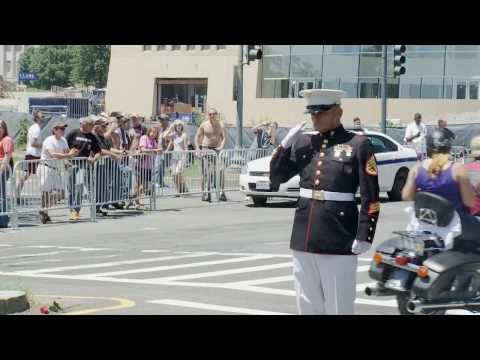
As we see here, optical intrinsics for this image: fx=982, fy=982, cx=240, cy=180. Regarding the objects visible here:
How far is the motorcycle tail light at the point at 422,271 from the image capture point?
8023mm

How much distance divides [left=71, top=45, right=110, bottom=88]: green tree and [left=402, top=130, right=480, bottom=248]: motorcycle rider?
391 feet

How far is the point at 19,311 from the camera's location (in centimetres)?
928

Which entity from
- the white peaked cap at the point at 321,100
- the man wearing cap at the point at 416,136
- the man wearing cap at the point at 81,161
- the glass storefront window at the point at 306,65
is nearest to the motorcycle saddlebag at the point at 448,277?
the white peaked cap at the point at 321,100

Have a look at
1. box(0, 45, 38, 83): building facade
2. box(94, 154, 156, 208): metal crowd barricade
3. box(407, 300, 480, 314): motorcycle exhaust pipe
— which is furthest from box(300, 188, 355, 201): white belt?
box(0, 45, 38, 83): building facade

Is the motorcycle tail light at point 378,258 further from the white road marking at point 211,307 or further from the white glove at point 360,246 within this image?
the white glove at point 360,246

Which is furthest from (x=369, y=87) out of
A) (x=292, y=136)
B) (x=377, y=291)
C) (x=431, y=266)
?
(x=292, y=136)

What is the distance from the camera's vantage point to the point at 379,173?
68.9ft

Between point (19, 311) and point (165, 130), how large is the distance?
540 inches

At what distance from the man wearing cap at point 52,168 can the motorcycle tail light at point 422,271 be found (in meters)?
10.7

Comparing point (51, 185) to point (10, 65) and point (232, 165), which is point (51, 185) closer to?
point (232, 165)

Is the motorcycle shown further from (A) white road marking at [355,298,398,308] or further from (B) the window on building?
(B) the window on building
